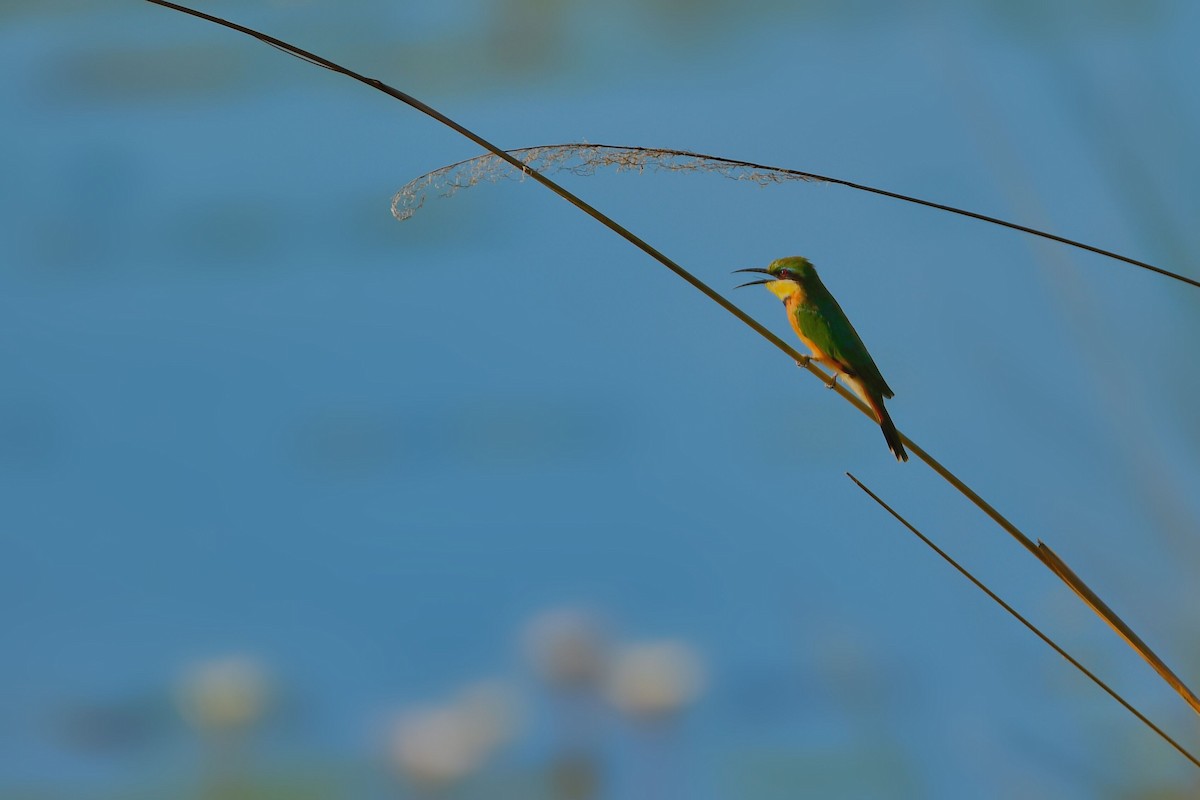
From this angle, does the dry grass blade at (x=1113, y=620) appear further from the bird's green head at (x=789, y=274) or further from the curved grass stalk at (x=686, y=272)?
the bird's green head at (x=789, y=274)

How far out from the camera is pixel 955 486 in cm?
75

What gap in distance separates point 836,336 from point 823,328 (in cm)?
4

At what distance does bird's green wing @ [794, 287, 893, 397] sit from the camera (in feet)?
6.33

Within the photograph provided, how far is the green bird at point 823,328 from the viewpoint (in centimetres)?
193

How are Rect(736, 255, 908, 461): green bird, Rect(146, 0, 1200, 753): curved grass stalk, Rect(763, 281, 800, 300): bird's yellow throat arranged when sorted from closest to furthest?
Rect(146, 0, 1200, 753): curved grass stalk → Rect(736, 255, 908, 461): green bird → Rect(763, 281, 800, 300): bird's yellow throat

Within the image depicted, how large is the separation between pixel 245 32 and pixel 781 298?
166 cm

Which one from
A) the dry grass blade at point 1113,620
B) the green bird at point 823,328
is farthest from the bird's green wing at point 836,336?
the dry grass blade at point 1113,620

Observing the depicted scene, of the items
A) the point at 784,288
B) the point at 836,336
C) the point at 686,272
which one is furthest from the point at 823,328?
the point at 686,272

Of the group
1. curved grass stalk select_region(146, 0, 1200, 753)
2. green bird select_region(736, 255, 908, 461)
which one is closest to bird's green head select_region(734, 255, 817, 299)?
green bird select_region(736, 255, 908, 461)

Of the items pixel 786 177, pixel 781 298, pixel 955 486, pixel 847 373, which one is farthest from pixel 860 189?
pixel 781 298

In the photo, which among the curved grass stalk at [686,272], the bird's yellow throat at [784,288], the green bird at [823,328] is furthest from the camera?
the bird's yellow throat at [784,288]

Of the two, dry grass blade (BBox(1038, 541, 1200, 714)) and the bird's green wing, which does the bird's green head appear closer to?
the bird's green wing

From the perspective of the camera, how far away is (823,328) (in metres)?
2.08

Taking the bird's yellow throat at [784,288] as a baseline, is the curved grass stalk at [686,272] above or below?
below
